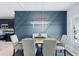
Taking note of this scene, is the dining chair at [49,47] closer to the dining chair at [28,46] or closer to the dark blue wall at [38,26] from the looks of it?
the dining chair at [28,46]

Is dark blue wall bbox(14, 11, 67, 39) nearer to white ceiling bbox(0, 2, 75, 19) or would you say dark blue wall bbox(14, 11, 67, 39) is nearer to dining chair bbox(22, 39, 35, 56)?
white ceiling bbox(0, 2, 75, 19)

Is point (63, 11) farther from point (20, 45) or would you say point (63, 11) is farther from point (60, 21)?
point (20, 45)

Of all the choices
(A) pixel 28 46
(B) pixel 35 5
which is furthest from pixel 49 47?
(B) pixel 35 5

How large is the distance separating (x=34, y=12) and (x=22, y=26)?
1.16m

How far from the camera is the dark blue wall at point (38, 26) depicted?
8938 mm

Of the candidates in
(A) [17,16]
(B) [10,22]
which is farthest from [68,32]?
(B) [10,22]

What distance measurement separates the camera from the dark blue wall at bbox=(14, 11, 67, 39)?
8938mm

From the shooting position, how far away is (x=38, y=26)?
29.5 ft

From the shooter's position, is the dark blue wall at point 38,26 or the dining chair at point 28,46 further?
the dark blue wall at point 38,26

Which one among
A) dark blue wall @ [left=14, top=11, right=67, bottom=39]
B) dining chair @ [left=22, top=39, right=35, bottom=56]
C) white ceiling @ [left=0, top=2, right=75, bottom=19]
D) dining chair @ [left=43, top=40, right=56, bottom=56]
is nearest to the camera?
dining chair @ [left=43, top=40, right=56, bottom=56]

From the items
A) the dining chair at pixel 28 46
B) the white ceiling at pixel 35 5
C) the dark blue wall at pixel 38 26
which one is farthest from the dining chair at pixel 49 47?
the dark blue wall at pixel 38 26

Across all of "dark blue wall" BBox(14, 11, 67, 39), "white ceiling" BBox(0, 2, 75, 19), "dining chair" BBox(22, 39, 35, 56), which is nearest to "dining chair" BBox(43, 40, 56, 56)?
"dining chair" BBox(22, 39, 35, 56)

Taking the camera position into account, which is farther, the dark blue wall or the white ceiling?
the dark blue wall

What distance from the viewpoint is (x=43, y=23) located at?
29.4ft
